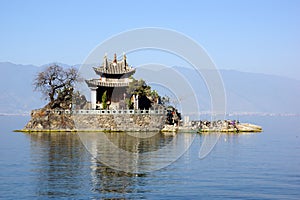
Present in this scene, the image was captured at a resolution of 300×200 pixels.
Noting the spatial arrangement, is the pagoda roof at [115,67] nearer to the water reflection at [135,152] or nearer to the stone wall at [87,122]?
the stone wall at [87,122]

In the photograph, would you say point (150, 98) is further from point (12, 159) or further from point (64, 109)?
point (12, 159)

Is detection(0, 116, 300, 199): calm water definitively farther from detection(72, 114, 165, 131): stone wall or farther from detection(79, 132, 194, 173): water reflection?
detection(72, 114, 165, 131): stone wall

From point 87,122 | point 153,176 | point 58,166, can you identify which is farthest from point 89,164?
point 87,122

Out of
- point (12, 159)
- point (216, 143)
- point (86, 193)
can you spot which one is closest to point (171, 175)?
point (86, 193)

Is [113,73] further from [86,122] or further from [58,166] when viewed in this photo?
[58,166]

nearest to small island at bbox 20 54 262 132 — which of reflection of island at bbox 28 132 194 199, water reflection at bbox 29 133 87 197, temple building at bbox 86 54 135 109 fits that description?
temple building at bbox 86 54 135 109

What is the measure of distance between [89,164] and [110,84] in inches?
1597

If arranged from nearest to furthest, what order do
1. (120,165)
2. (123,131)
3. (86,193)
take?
(86,193) < (120,165) < (123,131)

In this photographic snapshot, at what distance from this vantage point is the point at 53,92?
78.6 metres

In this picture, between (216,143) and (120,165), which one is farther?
(216,143)

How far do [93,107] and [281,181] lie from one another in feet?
158

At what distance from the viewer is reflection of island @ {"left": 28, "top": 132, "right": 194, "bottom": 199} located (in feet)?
101

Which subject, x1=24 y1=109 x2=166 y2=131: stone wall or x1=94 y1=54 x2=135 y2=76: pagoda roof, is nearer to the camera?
x1=24 y1=109 x2=166 y2=131: stone wall

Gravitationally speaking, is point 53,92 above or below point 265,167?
above
